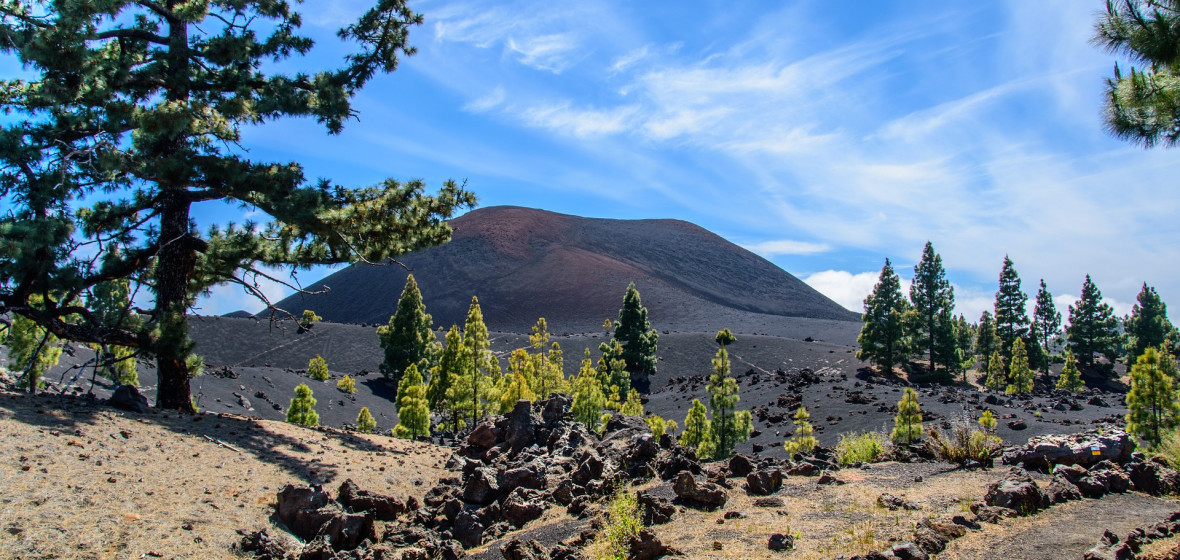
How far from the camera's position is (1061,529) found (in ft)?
23.4

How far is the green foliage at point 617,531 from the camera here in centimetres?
737

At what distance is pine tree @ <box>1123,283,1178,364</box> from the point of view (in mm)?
66062

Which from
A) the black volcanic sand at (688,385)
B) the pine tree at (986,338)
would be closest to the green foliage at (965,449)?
the black volcanic sand at (688,385)

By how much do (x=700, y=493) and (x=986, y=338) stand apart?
66.5m

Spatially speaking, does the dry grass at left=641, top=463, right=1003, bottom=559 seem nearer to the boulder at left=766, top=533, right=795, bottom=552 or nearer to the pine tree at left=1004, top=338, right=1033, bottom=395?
the boulder at left=766, top=533, right=795, bottom=552

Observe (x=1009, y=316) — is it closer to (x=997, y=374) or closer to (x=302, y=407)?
(x=997, y=374)

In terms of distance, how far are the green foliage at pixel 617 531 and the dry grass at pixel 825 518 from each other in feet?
1.53

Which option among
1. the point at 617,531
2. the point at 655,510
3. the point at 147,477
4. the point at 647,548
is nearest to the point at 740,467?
the point at 655,510

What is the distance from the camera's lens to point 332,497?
897 centimetres

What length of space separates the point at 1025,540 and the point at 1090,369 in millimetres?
70621

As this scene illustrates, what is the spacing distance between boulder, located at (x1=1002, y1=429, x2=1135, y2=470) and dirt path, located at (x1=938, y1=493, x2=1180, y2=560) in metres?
1.95

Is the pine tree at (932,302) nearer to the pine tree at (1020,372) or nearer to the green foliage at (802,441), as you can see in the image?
the pine tree at (1020,372)

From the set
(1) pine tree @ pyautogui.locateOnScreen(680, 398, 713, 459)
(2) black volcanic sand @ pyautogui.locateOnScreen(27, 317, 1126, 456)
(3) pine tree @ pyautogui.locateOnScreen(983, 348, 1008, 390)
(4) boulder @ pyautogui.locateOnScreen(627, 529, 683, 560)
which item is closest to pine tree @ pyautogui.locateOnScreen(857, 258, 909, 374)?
(2) black volcanic sand @ pyautogui.locateOnScreen(27, 317, 1126, 456)

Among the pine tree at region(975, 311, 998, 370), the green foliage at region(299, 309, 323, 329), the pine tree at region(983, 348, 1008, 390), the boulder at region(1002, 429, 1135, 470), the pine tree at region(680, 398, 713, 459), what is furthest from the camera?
the pine tree at region(975, 311, 998, 370)
